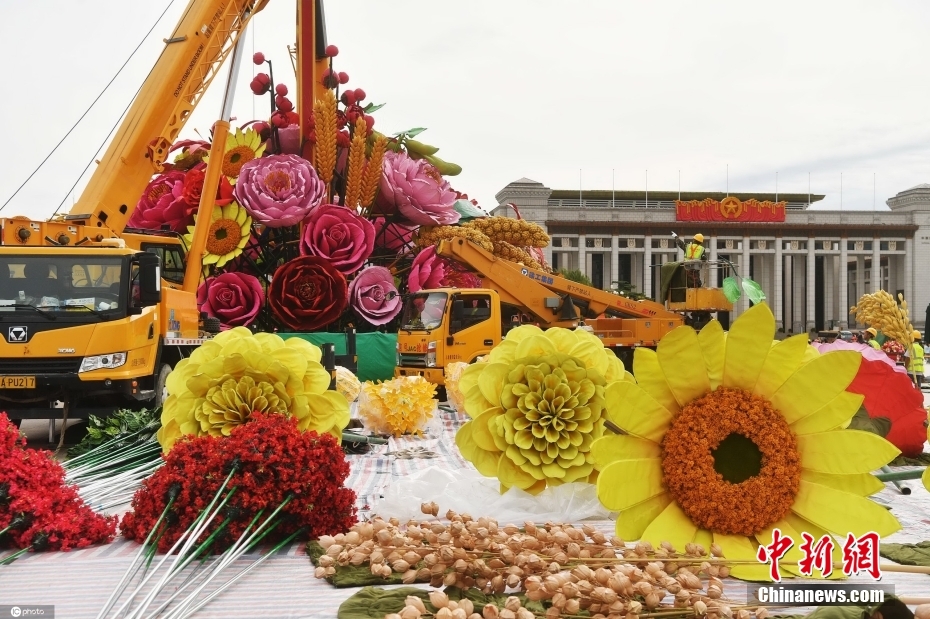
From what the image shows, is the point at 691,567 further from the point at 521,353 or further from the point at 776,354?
the point at 521,353

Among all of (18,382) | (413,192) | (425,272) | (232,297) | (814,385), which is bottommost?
(18,382)

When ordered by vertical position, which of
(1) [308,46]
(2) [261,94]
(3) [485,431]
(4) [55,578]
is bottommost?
(4) [55,578]

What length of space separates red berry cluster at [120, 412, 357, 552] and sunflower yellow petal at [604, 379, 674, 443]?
129cm

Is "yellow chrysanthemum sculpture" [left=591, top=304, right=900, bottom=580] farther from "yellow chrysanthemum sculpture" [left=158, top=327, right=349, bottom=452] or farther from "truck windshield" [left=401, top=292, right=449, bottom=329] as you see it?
"truck windshield" [left=401, top=292, right=449, bottom=329]

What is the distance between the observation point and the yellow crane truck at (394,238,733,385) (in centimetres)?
1202

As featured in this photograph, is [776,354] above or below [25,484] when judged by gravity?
above

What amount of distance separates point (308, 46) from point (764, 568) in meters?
13.2

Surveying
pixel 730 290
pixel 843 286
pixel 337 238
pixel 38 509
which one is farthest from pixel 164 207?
pixel 843 286

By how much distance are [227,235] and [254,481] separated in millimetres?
9440

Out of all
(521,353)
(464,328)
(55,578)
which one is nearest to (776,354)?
(521,353)

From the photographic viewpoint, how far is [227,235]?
37.9ft

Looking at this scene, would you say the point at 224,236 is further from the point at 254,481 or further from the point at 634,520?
the point at 634,520

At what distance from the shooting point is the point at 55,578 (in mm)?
2676

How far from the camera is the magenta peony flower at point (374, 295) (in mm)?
12164
